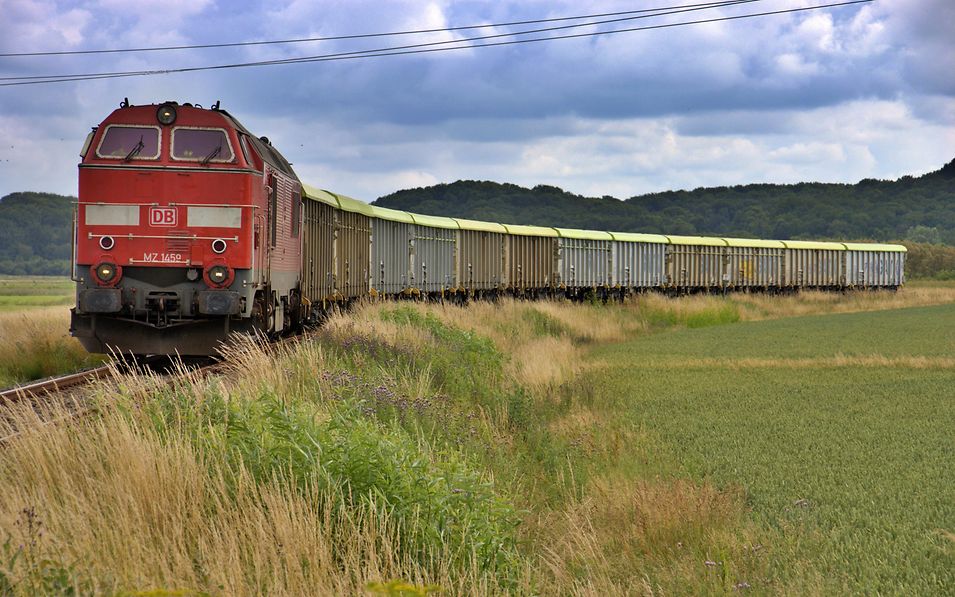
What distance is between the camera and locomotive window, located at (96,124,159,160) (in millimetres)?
15836

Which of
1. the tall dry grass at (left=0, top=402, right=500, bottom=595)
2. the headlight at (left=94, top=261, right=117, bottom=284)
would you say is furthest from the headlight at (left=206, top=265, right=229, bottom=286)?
the tall dry grass at (left=0, top=402, right=500, bottom=595)

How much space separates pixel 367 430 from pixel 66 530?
2.51m

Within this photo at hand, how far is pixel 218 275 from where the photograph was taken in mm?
15391

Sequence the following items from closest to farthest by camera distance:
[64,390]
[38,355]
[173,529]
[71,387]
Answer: [173,529], [64,390], [71,387], [38,355]

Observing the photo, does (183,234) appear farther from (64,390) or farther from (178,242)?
(64,390)

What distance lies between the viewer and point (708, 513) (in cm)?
812

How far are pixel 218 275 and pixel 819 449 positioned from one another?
8772mm

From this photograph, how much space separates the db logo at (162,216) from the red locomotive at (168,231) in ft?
0.05

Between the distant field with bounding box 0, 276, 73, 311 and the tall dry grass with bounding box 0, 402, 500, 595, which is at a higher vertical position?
the tall dry grass with bounding box 0, 402, 500, 595

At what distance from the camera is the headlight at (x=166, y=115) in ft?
52.5

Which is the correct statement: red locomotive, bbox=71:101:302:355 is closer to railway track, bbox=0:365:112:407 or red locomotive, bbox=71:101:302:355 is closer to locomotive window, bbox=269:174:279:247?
locomotive window, bbox=269:174:279:247

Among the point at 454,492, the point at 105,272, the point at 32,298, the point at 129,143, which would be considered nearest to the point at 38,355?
the point at 105,272

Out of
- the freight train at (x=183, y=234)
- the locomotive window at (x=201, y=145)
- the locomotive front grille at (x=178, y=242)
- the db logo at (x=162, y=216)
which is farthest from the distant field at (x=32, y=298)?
the locomotive front grille at (x=178, y=242)

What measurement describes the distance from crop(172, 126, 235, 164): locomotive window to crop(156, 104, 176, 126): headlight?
16 centimetres
